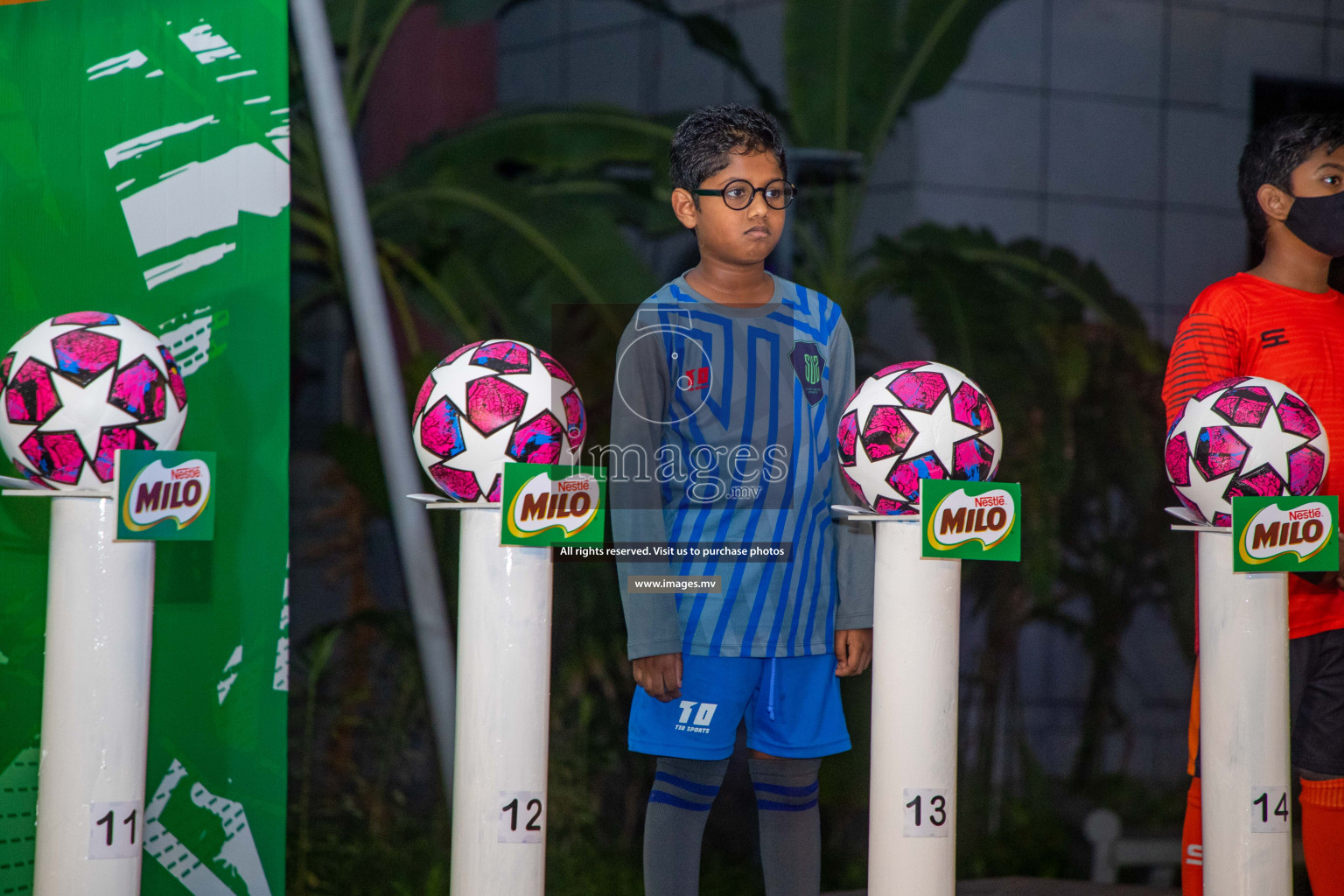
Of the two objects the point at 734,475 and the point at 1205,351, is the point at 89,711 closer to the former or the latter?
the point at 734,475

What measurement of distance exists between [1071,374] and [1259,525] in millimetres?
Result: 1223

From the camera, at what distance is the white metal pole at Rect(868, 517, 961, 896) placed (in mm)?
2111

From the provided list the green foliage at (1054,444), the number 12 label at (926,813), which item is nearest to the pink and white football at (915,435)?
the number 12 label at (926,813)

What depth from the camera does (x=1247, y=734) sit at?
2.15 m

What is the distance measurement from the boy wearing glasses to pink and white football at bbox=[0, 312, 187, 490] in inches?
36.2

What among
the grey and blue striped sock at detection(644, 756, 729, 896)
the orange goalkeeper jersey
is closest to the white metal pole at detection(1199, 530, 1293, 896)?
the orange goalkeeper jersey

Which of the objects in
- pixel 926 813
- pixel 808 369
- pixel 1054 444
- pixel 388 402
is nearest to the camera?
pixel 926 813

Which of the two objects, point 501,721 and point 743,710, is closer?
point 501,721

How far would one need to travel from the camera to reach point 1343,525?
8.23 ft

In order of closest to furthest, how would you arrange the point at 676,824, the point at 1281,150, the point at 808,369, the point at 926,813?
1. the point at 926,813
2. the point at 676,824
3. the point at 808,369
4. the point at 1281,150

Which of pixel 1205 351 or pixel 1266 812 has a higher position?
pixel 1205 351

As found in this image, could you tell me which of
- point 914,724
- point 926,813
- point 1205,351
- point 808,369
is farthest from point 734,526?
point 1205,351

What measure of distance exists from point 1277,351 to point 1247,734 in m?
0.85

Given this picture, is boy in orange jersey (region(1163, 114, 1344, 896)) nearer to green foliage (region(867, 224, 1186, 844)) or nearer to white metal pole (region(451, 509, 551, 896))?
green foliage (region(867, 224, 1186, 844))
